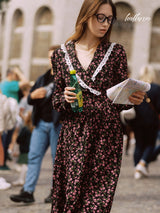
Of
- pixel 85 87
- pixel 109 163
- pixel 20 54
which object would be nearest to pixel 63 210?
pixel 109 163

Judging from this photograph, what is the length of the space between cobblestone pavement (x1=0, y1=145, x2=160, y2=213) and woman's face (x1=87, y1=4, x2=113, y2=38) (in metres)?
2.48

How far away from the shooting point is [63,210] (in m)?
3.17

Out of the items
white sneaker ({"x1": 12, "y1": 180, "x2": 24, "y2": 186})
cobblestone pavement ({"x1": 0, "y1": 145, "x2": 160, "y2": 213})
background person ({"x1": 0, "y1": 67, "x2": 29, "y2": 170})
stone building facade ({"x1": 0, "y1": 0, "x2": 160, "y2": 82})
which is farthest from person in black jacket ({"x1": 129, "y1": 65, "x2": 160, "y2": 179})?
stone building facade ({"x1": 0, "y1": 0, "x2": 160, "y2": 82})

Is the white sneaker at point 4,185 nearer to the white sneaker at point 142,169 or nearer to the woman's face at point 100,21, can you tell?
the white sneaker at point 142,169

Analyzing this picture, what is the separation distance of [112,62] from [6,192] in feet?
11.4

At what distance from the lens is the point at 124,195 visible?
6.13m

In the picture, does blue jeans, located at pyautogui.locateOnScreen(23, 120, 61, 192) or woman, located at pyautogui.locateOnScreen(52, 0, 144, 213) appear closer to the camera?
woman, located at pyautogui.locateOnScreen(52, 0, 144, 213)

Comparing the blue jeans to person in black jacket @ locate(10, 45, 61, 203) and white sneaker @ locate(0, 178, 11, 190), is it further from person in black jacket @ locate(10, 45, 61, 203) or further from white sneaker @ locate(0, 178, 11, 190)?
white sneaker @ locate(0, 178, 11, 190)

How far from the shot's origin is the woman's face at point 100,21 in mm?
3150

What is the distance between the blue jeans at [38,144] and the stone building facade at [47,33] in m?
21.9

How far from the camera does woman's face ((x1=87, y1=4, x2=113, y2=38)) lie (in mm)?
3150

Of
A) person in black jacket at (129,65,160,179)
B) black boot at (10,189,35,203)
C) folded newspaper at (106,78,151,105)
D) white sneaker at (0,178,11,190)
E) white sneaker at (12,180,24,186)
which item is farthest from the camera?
person in black jacket at (129,65,160,179)

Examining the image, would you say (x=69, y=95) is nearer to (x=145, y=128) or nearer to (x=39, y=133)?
(x=39, y=133)

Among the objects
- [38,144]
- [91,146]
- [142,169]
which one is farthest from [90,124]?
[142,169]
